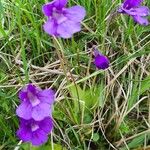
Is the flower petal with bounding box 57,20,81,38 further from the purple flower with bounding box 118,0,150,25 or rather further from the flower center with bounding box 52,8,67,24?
the purple flower with bounding box 118,0,150,25

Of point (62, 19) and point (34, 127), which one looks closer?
point (62, 19)

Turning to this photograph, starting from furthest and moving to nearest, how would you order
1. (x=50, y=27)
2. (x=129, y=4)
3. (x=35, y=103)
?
1. (x=129, y=4)
2. (x=35, y=103)
3. (x=50, y=27)

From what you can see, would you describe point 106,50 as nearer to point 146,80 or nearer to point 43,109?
point 146,80

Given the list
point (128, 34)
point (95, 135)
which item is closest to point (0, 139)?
point (95, 135)

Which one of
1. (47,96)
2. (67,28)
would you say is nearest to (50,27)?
(67,28)

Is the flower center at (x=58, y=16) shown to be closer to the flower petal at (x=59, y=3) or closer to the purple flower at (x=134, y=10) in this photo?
the flower petal at (x=59, y=3)

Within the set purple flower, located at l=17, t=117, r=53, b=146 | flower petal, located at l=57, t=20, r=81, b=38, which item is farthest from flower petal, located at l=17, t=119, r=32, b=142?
flower petal, located at l=57, t=20, r=81, b=38

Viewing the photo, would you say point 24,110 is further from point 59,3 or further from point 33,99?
point 59,3

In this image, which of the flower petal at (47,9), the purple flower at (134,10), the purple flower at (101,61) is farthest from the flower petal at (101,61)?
the flower petal at (47,9)
